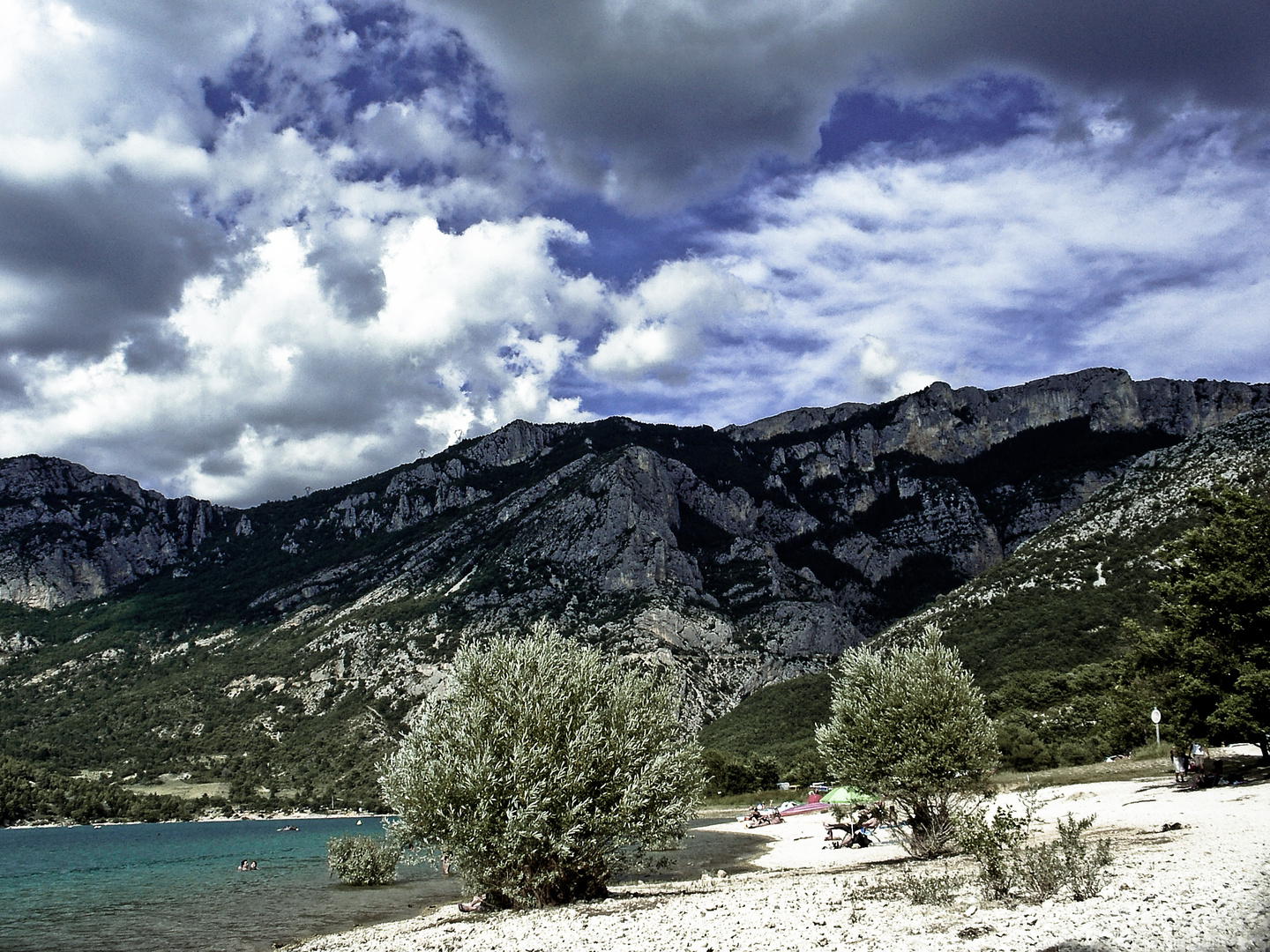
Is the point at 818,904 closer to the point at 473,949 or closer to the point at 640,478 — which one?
the point at 473,949

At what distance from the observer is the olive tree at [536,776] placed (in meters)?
19.7

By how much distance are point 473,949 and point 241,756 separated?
157m

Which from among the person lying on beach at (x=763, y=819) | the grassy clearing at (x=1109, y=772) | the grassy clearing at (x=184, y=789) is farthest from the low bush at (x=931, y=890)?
the grassy clearing at (x=184, y=789)

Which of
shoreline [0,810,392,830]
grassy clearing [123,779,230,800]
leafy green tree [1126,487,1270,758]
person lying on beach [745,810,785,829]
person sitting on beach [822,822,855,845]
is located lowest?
shoreline [0,810,392,830]

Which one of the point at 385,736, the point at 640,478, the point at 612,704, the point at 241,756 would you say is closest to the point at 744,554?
the point at 640,478

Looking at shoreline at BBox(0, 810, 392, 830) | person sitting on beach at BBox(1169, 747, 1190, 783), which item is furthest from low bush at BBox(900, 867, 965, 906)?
shoreline at BBox(0, 810, 392, 830)

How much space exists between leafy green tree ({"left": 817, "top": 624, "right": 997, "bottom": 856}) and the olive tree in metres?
5.61

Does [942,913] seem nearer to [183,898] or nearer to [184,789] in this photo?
[183,898]

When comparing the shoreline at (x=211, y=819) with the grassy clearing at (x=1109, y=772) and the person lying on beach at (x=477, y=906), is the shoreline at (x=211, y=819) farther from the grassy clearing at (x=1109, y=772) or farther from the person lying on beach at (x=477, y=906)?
the person lying on beach at (x=477, y=906)

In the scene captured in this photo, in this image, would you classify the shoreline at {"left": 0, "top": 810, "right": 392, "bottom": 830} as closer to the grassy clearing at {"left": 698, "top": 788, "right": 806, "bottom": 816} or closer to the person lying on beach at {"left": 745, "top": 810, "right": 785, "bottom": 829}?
the grassy clearing at {"left": 698, "top": 788, "right": 806, "bottom": 816}

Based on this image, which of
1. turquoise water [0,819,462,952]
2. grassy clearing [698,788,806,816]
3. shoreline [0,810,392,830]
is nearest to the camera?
turquoise water [0,819,462,952]

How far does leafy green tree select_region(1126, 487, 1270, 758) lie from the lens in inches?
1115

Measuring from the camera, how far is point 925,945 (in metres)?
11.5

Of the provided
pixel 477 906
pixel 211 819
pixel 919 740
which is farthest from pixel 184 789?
pixel 919 740
